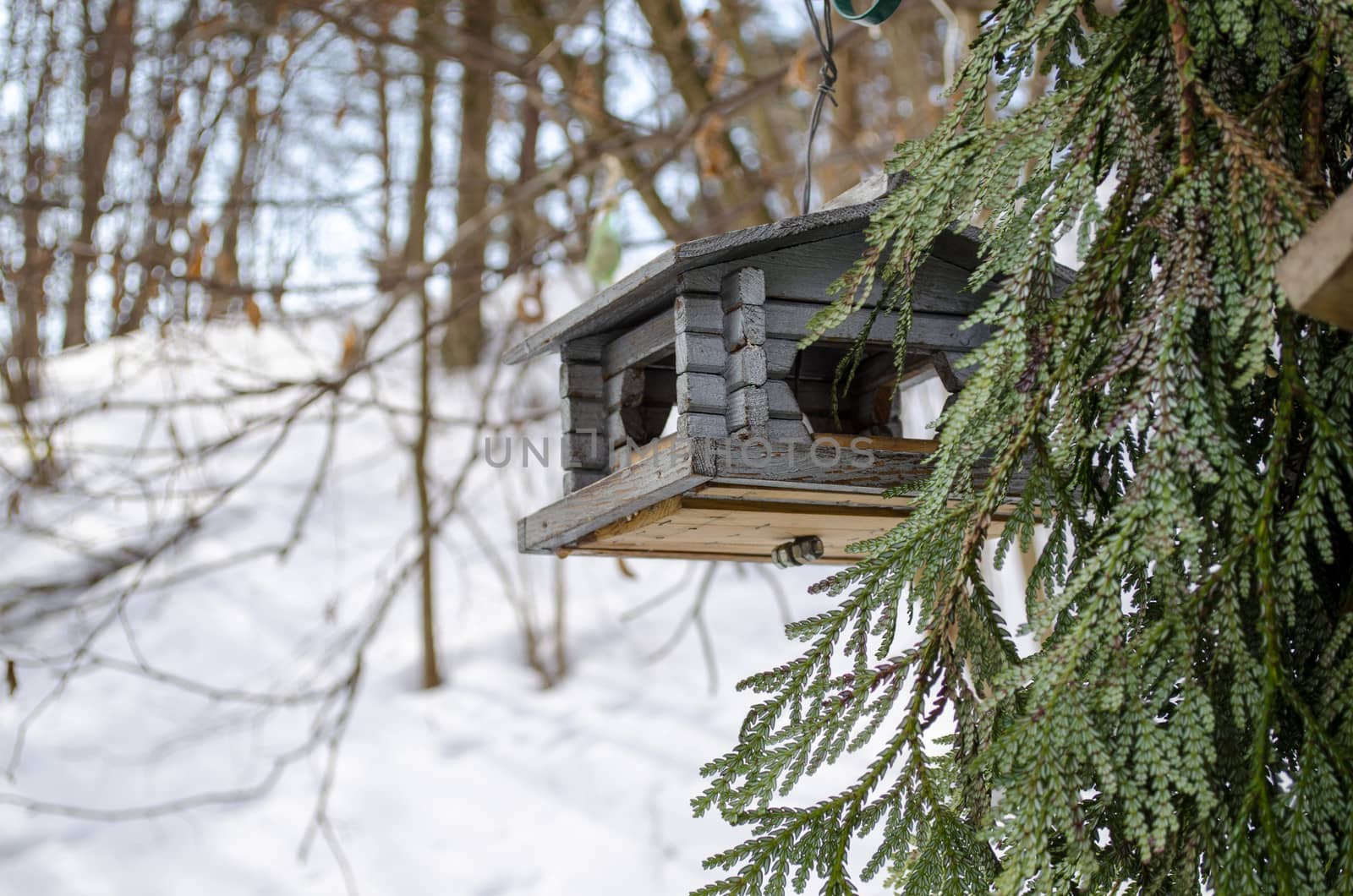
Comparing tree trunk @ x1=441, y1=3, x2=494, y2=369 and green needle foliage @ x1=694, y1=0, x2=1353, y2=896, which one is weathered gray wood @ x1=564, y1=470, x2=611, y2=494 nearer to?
green needle foliage @ x1=694, y1=0, x2=1353, y2=896

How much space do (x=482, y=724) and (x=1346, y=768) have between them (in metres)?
3.84

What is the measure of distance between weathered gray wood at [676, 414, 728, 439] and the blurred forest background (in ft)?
3.98

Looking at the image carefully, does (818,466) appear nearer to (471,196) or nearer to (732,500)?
(732,500)

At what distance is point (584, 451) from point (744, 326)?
40cm

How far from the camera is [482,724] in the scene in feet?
14.8

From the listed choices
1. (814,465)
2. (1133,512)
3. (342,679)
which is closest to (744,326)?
(814,465)

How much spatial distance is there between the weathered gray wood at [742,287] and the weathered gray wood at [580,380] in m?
0.33

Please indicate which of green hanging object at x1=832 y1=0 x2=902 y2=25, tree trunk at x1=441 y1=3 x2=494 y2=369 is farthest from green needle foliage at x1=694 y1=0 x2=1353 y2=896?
tree trunk at x1=441 y1=3 x2=494 y2=369

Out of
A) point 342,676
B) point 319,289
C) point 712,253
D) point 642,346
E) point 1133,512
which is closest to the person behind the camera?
point 1133,512

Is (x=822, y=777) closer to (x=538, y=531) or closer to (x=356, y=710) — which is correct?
(x=356, y=710)

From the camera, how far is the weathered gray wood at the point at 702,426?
1.35 metres

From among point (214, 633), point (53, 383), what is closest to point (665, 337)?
point (214, 633)

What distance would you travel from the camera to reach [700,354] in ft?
4.58

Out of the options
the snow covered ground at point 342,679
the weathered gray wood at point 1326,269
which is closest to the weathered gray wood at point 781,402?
the weathered gray wood at point 1326,269
